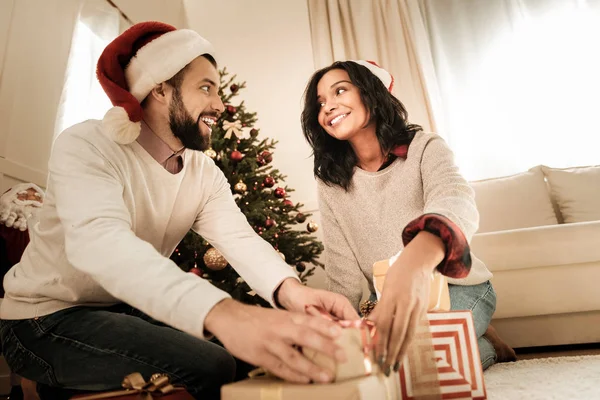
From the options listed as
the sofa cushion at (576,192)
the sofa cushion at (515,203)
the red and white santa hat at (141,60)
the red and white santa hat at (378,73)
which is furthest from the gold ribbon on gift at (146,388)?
the sofa cushion at (576,192)

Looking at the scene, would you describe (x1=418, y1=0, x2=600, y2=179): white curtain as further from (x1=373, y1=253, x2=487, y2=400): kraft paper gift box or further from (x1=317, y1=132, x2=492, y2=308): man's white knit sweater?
(x1=373, y1=253, x2=487, y2=400): kraft paper gift box

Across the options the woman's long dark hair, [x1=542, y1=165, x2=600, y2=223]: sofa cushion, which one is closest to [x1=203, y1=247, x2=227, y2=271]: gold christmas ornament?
the woman's long dark hair

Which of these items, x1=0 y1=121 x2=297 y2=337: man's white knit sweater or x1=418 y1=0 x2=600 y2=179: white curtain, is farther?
x1=418 y1=0 x2=600 y2=179: white curtain

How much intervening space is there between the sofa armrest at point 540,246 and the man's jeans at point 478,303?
61 cm

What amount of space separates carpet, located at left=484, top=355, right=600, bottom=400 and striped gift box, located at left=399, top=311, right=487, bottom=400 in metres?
0.32

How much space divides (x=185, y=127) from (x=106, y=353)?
0.62 metres

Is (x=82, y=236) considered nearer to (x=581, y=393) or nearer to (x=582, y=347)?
(x=581, y=393)

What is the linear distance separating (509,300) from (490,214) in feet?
2.87

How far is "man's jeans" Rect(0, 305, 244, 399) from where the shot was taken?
0.85 m

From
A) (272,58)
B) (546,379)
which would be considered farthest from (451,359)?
(272,58)

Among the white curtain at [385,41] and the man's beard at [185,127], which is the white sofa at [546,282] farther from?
the white curtain at [385,41]

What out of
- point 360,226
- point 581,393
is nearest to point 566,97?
point 360,226

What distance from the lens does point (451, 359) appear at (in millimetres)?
697

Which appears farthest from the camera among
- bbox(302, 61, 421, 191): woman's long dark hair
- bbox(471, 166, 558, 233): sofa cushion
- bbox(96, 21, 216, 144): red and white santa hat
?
bbox(471, 166, 558, 233): sofa cushion
